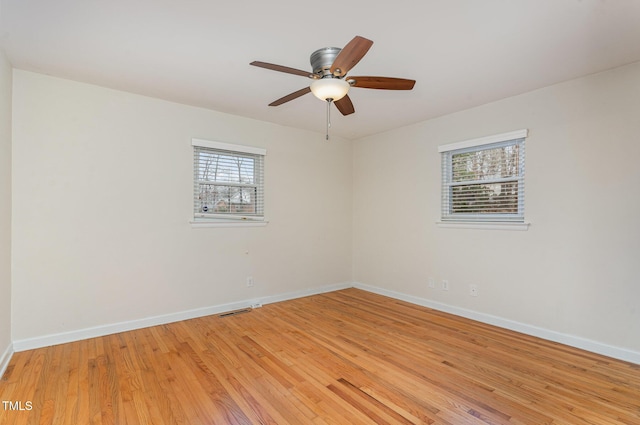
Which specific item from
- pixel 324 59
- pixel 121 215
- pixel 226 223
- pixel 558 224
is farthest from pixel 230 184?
pixel 558 224

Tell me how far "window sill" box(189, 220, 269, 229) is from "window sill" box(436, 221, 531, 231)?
7.68 ft

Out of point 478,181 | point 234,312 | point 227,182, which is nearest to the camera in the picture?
point 478,181

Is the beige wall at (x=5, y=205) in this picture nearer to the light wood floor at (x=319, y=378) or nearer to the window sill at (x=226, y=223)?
the light wood floor at (x=319, y=378)

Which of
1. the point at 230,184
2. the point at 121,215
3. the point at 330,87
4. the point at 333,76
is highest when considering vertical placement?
the point at 333,76

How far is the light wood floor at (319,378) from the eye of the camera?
194cm

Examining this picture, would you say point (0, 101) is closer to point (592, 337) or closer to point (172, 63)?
point (172, 63)

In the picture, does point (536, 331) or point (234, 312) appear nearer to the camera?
point (536, 331)

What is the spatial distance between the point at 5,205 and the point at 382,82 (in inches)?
124

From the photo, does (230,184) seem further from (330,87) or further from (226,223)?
(330,87)

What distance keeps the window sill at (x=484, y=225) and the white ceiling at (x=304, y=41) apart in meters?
1.37

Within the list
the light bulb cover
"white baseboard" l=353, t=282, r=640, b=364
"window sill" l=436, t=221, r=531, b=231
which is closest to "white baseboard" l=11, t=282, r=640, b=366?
"white baseboard" l=353, t=282, r=640, b=364

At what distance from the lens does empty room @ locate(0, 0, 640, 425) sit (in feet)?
6.75

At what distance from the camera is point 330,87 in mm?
2051

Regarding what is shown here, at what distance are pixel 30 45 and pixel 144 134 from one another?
1157 mm
